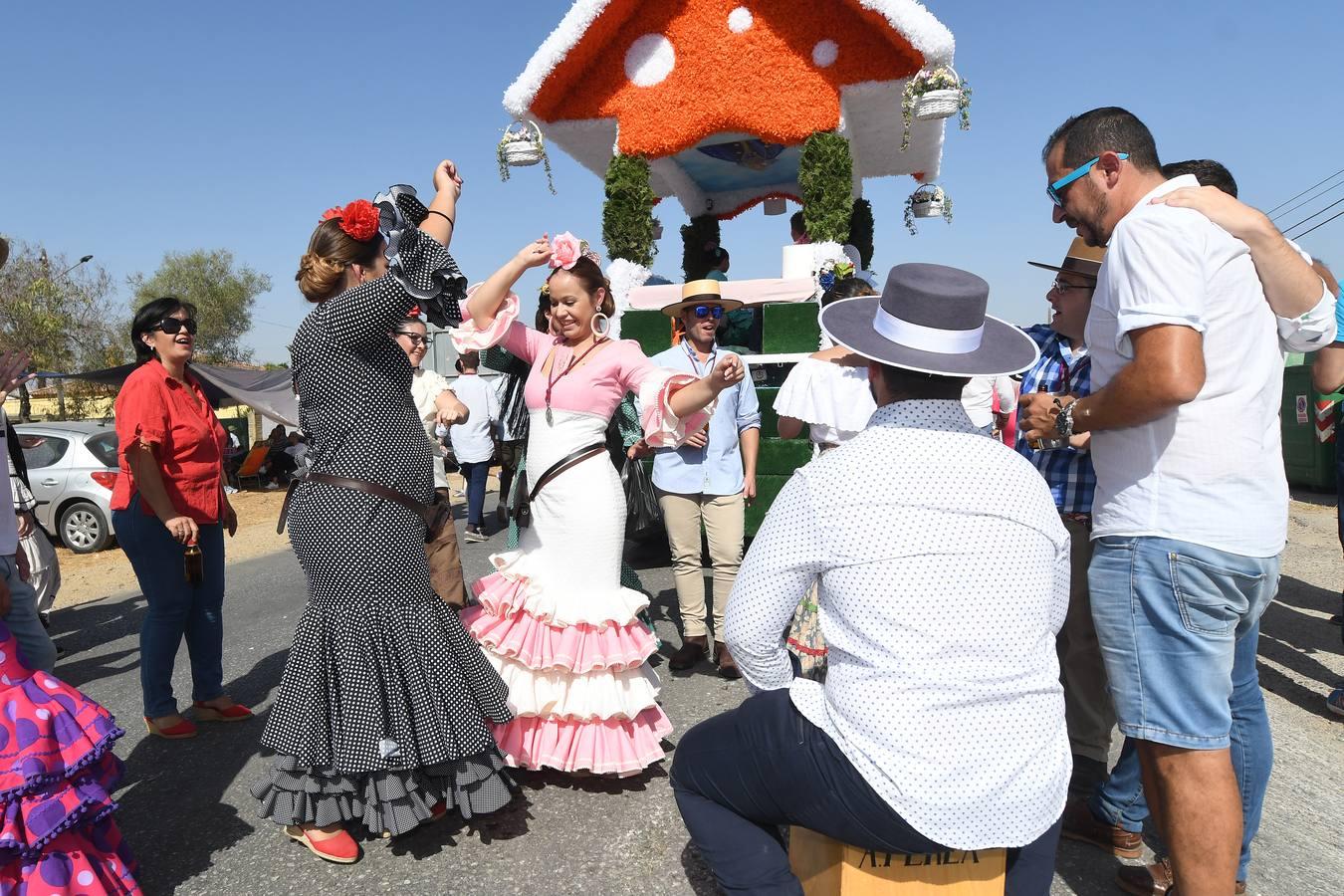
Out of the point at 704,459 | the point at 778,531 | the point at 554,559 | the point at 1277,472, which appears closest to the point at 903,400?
the point at 778,531

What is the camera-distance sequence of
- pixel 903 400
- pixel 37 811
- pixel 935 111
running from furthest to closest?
pixel 935 111 < pixel 37 811 < pixel 903 400

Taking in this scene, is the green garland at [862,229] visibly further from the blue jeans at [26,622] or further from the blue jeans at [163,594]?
the blue jeans at [26,622]

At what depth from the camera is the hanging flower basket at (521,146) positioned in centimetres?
661

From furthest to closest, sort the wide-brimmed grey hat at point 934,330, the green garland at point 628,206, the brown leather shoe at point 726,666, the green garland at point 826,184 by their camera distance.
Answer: the green garland at point 628,206
the green garland at point 826,184
the brown leather shoe at point 726,666
the wide-brimmed grey hat at point 934,330

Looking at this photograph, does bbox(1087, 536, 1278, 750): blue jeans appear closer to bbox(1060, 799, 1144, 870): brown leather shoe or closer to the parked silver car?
bbox(1060, 799, 1144, 870): brown leather shoe

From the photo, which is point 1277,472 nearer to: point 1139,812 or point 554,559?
point 1139,812

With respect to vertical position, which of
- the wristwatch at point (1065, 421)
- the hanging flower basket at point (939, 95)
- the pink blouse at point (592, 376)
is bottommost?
the wristwatch at point (1065, 421)

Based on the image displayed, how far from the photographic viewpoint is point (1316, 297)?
201 cm

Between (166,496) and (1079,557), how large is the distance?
368 cm

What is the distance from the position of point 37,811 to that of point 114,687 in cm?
300

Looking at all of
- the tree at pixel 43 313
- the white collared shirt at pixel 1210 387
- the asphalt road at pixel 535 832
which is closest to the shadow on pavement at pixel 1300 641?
the asphalt road at pixel 535 832

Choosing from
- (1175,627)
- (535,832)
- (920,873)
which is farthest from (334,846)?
(1175,627)

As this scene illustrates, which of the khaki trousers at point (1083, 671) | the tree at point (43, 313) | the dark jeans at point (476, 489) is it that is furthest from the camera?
the tree at point (43, 313)

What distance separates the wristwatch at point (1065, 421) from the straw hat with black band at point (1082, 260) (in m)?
0.72
